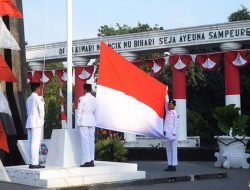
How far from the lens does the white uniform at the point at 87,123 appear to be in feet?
30.0

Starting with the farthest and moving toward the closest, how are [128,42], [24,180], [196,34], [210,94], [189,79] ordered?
[210,94]
[189,79]
[128,42]
[196,34]
[24,180]

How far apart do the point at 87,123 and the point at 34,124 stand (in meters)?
0.97

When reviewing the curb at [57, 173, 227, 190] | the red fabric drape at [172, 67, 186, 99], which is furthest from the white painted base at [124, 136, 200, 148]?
the curb at [57, 173, 227, 190]

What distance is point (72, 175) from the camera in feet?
28.1

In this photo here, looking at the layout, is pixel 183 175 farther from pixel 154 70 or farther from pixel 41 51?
pixel 41 51

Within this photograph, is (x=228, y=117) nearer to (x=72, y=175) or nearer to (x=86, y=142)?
(x=86, y=142)

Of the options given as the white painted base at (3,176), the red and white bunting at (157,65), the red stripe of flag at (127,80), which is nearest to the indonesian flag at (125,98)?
the red stripe of flag at (127,80)

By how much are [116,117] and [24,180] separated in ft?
6.36

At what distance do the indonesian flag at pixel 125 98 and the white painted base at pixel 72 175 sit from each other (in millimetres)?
780

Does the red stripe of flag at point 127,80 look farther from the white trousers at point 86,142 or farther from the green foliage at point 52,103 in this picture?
the green foliage at point 52,103

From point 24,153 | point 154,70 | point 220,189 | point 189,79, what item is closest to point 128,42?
point 154,70

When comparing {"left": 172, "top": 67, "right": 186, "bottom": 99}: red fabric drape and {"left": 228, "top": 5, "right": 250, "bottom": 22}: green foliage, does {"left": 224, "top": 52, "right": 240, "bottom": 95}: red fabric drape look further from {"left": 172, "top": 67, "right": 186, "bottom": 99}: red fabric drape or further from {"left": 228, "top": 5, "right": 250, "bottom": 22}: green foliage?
{"left": 228, "top": 5, "right": 250, "bottom": 22}: green foliage

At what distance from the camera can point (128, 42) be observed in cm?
2223

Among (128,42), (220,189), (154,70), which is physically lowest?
(220,189)
